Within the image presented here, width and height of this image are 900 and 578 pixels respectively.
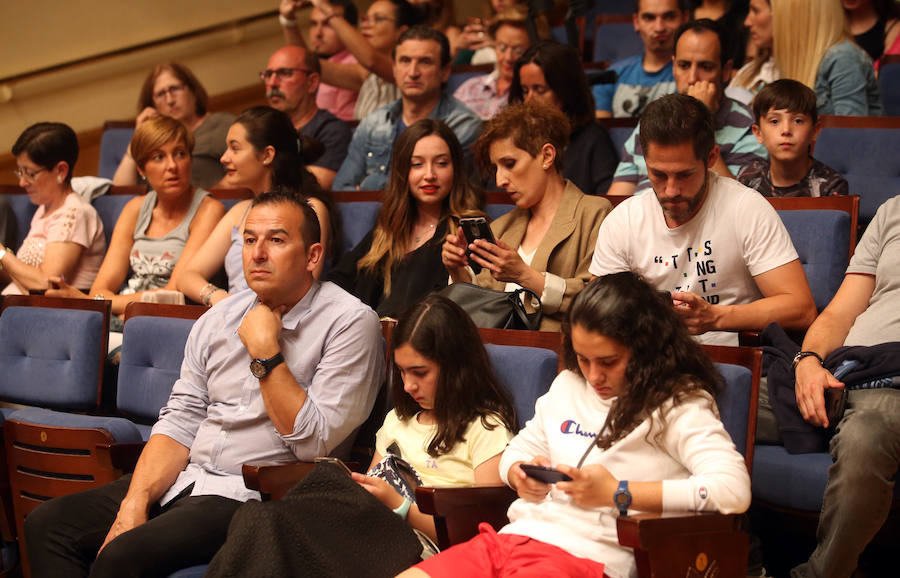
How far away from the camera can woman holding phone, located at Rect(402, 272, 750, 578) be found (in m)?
1.50

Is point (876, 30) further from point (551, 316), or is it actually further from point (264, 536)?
point (264, 536)

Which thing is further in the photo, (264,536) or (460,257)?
(460,257)

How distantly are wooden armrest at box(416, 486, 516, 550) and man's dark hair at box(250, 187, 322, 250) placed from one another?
2.28ft

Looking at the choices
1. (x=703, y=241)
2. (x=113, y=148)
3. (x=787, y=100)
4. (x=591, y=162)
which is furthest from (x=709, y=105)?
(x=113, y=148)

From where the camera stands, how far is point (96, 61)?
4.79m

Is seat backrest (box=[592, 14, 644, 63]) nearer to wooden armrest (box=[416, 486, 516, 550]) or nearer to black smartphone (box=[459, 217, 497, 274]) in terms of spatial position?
black smartphone (box=[459, 217, 497, 274])

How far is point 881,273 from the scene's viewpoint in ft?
6.77

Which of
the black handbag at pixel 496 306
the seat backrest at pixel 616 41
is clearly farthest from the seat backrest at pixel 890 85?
the black handbag at pixel 496 306

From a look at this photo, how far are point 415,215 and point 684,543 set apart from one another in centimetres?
148

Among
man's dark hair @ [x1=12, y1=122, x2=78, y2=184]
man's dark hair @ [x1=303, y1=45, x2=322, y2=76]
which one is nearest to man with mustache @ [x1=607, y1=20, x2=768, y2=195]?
man's dark hair @ [x1=303, y1=45, x2=322, y2=76]

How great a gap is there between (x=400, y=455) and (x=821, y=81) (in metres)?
2.12

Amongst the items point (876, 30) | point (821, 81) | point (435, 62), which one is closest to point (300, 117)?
point (435, 62)

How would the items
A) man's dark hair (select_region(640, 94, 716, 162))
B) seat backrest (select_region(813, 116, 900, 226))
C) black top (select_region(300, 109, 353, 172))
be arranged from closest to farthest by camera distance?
man's dark hair (select_region(640, 94, 716, 162)) → seat backrest (select_region(813, 116, 900, 226)) → black top (select_region(300, 109, 353, 172))

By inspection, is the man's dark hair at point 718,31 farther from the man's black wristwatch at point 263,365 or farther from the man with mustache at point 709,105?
the man's black wristwatch at point 263,365
